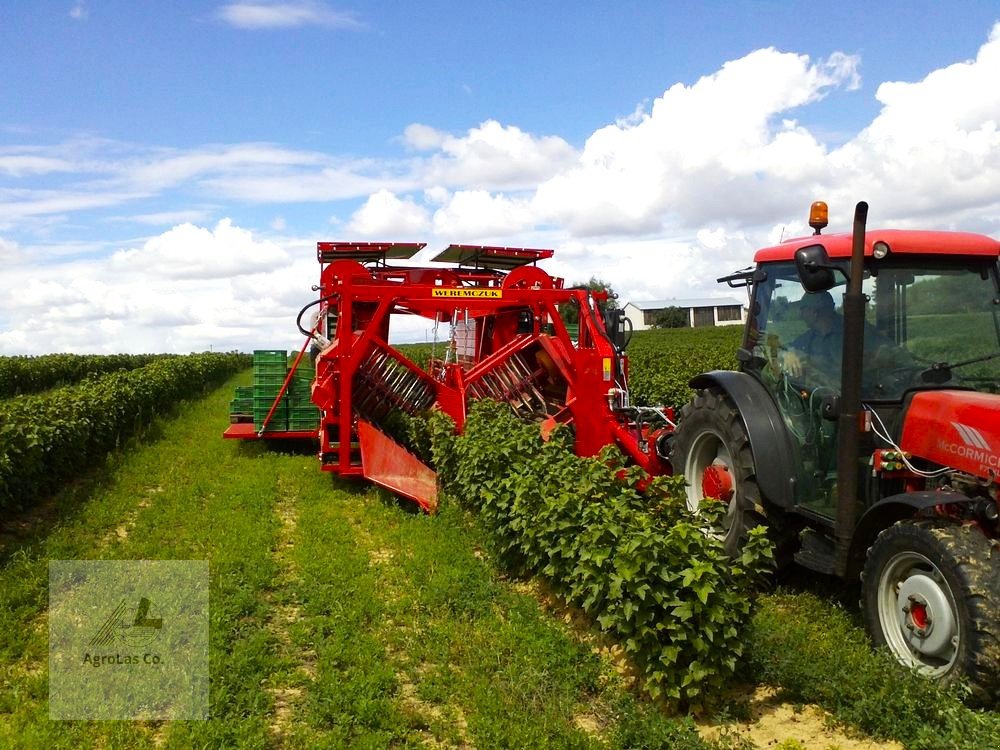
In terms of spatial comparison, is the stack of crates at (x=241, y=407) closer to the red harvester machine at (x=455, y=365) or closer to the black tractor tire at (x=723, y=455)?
the red harvester machine at (x=455, y=365)

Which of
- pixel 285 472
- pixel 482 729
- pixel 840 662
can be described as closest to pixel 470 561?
pixel 482 729

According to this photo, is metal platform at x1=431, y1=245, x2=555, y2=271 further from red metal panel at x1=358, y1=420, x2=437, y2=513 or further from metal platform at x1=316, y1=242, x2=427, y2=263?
red metal panel at x1=358, y1=420, x2=437, y2=513

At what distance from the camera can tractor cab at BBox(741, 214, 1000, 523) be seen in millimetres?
4602

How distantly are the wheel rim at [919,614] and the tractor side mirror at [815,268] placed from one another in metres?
1.41

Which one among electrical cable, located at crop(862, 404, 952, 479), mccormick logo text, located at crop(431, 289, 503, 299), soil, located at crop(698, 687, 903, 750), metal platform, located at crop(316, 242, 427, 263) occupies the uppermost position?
metal platform, located at crop(316, 242, 427, 263)

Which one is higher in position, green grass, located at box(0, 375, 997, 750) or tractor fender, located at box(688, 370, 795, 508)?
tractor fender, located at box(688, 370, 795, 508)

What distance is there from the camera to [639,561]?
4020mm

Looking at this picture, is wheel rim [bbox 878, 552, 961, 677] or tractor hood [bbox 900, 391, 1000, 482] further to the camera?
tractor hood [bbox 900, 391, 1000, 482]

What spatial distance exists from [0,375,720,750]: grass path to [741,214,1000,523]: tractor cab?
6.19ft

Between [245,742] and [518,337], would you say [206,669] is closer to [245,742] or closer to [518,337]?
[245,742]

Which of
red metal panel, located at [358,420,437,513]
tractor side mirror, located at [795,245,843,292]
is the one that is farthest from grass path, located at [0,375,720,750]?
tractor side mirror, located at [795,245,843,292]

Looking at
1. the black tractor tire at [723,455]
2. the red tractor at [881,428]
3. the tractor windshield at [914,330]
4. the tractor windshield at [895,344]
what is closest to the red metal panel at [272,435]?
the black tractor tire at [723,455]

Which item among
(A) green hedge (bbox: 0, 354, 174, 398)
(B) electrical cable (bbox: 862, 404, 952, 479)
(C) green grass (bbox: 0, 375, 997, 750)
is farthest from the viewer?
(A) green hedge (bbox: 0, 354, 174, 398)

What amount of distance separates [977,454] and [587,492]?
2147 mm
